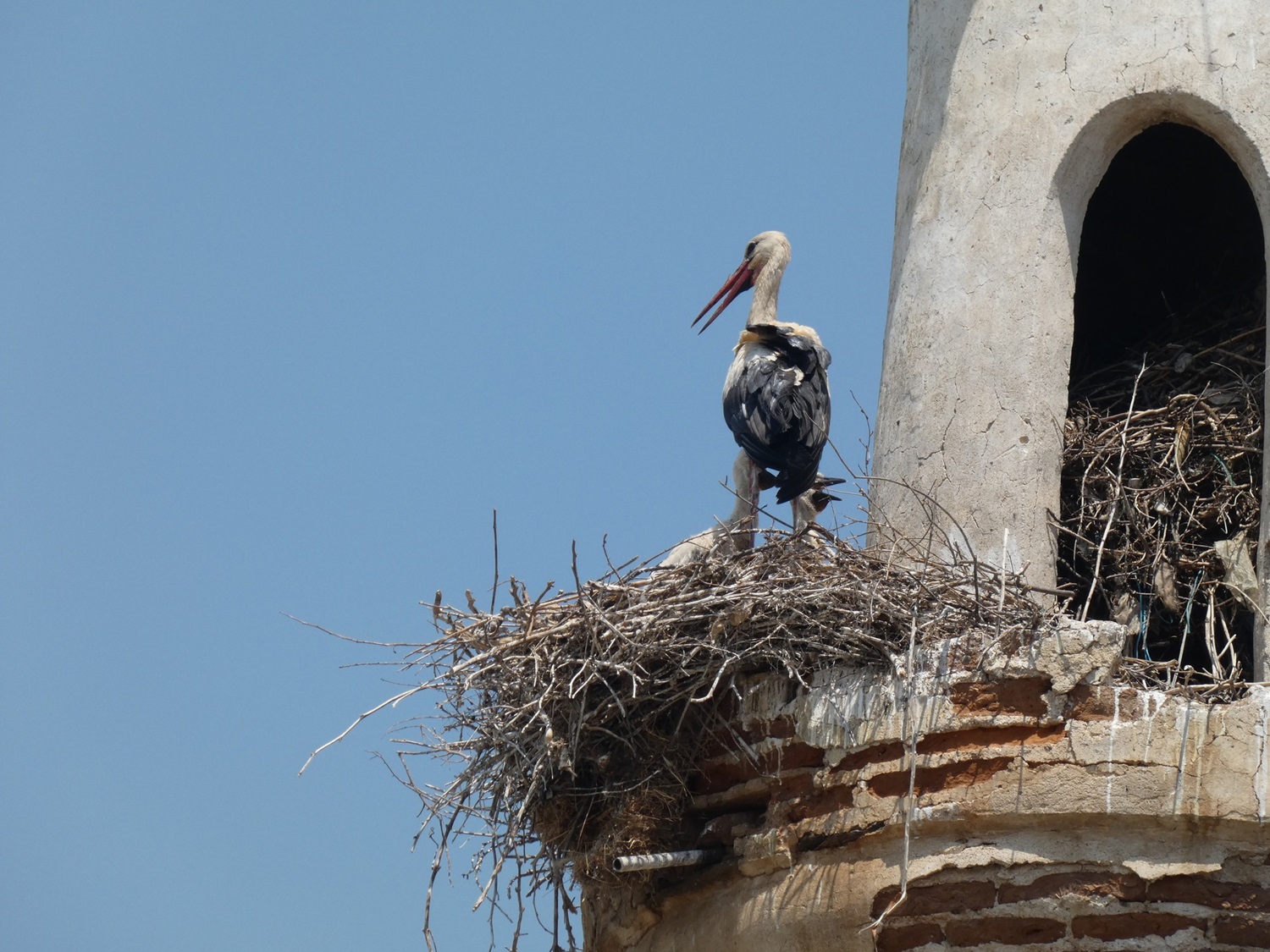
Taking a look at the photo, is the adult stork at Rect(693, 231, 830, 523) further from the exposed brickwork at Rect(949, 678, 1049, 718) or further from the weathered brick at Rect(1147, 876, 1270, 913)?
the weathered brick at Rect(1147, 876, 1270, 913)

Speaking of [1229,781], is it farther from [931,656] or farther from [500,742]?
[500,742]

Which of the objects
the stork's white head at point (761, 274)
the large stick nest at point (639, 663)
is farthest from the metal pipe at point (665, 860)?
the stork's white head at point (761, 274)

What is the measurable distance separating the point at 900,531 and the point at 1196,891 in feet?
5.43

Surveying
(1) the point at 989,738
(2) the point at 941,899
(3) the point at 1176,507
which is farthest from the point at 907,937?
(3) the point at 1176,507

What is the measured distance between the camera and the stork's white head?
10.1 m

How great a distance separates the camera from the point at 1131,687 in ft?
24.0

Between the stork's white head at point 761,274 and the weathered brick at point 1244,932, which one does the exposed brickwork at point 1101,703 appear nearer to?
the weathered brick at point 1244,932

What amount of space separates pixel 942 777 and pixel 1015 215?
7.73ft

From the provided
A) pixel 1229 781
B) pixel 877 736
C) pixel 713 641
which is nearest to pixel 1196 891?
pixel 1229 781

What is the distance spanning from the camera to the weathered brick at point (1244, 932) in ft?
22.8

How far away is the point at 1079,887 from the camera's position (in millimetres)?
7086

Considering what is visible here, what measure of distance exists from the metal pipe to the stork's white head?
2.69 m

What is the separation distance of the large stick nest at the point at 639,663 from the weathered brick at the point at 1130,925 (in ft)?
2.80

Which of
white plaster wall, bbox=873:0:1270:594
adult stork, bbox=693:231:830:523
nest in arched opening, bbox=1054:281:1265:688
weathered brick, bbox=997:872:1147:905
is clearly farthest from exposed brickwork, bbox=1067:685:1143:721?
adult stork, bbox=693:231:830:523
